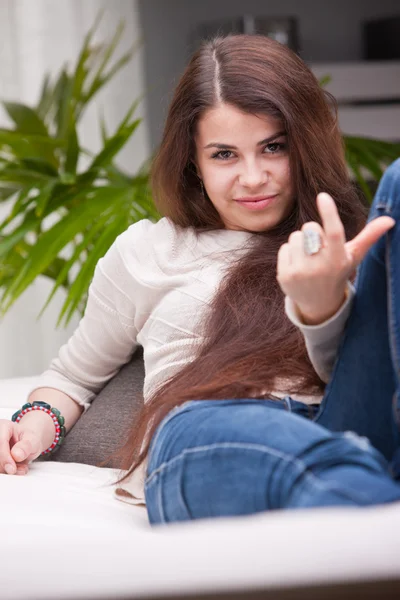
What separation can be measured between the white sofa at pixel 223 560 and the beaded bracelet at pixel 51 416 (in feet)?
2.20

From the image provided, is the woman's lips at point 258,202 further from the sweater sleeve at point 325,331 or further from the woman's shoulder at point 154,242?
the sweater sleeve at point 325,331

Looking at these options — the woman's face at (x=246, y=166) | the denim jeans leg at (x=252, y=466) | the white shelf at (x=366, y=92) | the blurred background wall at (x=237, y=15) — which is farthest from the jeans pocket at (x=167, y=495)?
the blurred background wall at (x=237, y=15)

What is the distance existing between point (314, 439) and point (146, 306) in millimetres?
608

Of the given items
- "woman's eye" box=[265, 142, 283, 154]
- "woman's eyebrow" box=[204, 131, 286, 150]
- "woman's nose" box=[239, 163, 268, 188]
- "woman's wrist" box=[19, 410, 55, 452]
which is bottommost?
"woman's wrist" box=[19, 410, 55, 452]

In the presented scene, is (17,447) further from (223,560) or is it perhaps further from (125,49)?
(125,49)

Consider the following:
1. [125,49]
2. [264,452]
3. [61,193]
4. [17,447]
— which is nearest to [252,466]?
[264,452]

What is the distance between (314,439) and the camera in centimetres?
80

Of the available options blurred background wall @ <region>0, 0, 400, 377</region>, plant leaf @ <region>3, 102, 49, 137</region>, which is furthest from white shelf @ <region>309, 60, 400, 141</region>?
plant leaf @ <region>3, 102, 49, 137</region>

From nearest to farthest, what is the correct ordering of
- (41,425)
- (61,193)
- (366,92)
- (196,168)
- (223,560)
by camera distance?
(223,560) → (41,425) → (196,168) → (61,193) → (366,92)

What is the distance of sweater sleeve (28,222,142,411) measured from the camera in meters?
1.40

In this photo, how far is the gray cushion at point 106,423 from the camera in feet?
4.62

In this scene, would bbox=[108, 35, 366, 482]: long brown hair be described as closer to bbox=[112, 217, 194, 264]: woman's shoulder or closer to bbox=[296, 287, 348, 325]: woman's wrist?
bbox=[112, 217, 194, 264]: woman's shoulder

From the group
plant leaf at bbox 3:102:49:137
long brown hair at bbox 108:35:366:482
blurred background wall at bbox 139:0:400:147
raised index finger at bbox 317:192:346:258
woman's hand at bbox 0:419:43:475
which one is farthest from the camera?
blurred background wall at bbox 139:0:400:147

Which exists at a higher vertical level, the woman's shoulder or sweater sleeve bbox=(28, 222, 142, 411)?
the woman's shoulder
